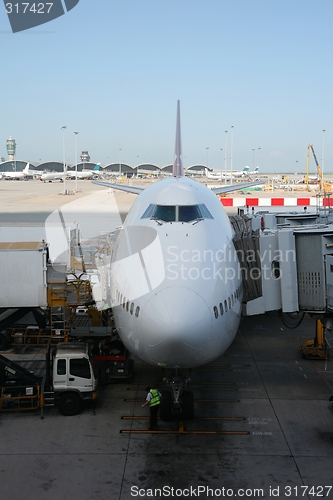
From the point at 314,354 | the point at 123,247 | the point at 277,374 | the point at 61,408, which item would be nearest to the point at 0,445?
the point at 61,408

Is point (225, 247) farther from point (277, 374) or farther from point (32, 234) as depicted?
point (32, 234)

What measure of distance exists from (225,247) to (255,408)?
16.5ft

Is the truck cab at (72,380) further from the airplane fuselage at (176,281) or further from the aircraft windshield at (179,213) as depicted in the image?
the aircraft windshield at (179,213)

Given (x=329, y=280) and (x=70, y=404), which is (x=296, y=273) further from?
(x=70, y=404)

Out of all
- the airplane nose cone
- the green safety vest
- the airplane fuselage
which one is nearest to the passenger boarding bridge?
the airplane fuselage

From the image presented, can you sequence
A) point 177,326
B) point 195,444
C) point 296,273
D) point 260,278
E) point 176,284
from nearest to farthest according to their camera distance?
point 177,326 < point 176,284 < point 195,444 < point 296,273 < point 260,278

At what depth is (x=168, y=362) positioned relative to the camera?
11.7 metres

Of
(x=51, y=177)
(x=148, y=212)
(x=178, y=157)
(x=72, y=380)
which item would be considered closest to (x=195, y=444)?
(x=72, y=380)

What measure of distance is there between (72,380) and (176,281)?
17.7 ft

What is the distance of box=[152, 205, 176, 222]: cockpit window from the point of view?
14289 mm

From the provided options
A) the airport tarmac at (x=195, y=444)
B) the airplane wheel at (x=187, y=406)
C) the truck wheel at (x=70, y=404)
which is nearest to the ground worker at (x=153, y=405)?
the airport tarmac at (x=195, y=444)

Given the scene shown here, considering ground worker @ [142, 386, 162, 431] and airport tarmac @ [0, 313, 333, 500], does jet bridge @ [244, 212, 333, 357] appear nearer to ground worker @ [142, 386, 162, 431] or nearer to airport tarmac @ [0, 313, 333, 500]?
airport tarmac @ [0, 313, 333, 500]

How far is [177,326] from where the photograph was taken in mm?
10883

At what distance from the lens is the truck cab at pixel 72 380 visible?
14.8 m
